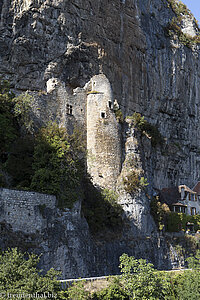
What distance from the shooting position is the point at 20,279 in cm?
1697

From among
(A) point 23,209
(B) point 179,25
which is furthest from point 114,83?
(A) point 23,209

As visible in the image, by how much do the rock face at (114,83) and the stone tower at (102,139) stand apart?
0.24 feet

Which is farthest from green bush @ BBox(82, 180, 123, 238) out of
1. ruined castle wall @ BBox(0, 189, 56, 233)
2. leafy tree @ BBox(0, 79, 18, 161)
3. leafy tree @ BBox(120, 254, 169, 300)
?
leafy tree @ BBox(120, 254, 169, 300)

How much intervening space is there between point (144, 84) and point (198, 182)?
12.5 m

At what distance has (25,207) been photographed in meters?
21.1

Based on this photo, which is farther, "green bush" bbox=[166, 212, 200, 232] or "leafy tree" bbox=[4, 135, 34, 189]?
"green bush" bbox=[166, 212, 200, 232]

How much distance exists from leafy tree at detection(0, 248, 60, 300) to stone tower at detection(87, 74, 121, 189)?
12295 mm

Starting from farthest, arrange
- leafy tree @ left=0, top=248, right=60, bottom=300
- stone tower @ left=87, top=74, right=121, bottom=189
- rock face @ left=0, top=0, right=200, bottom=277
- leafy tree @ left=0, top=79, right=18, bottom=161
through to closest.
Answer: stone tower @ left=87, top=74, right=121, bottom=189, rock face @ left=0, top=0, right=200, bottom=277, leafy tree @ left=0, top=79, right=18, bottom=161, leafy tree @ left=0, top=248, right=60, bottom=300

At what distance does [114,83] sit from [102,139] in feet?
38.9

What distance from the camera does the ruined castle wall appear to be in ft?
66.8

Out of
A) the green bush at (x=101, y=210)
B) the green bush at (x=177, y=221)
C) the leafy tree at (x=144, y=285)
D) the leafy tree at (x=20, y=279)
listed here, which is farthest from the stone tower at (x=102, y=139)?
the leafy tree at (x=20, y=279)

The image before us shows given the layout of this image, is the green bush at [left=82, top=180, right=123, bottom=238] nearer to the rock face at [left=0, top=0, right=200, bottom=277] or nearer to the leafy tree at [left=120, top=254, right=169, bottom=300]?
the rock face at [left=0, top=0, right=200, bottom=277]

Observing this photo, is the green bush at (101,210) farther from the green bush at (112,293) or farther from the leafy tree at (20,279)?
the leafy tree at (20,279)

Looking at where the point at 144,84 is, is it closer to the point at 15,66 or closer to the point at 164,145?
the point at 164,145
